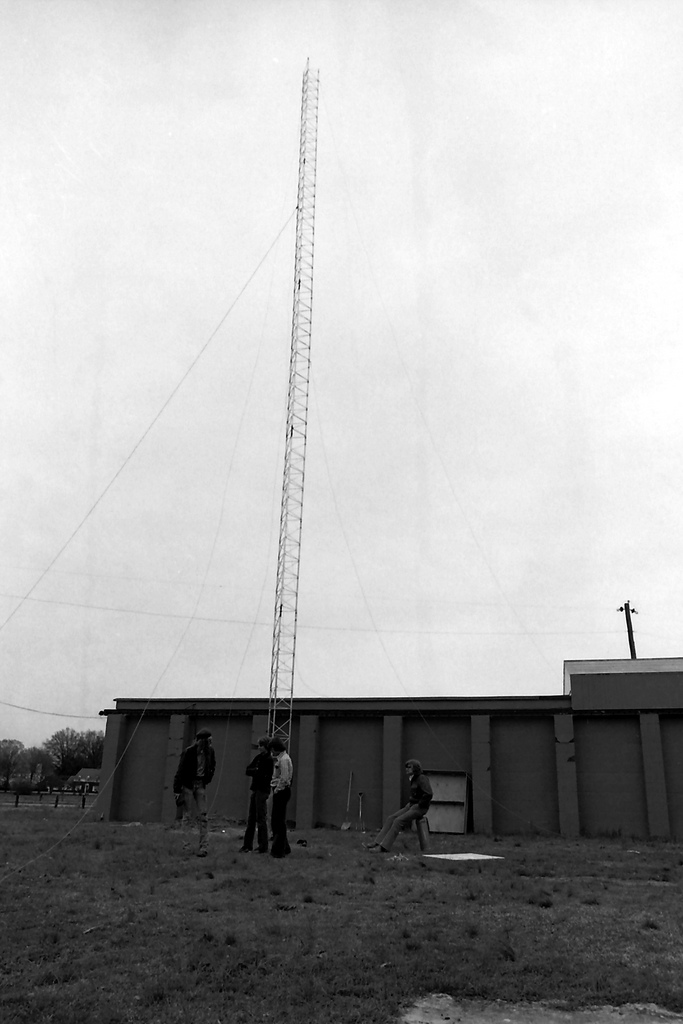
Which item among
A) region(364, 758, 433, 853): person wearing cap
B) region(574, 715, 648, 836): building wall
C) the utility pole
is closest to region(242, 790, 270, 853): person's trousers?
region(364, 758, 433, 853): person wearing cap

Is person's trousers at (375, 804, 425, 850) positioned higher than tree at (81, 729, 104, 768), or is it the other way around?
tree at (81, 729, 104, 768)

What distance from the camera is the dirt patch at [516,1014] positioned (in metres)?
4.83

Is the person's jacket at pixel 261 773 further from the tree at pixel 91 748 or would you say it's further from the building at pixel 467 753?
the tree at pixel 91 748

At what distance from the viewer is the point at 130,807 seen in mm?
27438

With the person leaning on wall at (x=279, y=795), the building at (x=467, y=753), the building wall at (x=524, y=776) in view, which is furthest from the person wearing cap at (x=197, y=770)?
the building wall at (x=524, y=776)

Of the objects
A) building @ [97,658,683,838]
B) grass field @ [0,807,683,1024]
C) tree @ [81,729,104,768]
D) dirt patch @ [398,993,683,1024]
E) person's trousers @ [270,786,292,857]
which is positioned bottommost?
dirt patch @ [398,993,683,1024]

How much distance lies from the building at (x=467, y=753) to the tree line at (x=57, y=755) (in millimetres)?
76786

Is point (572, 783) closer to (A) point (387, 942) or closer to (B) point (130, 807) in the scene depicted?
(B) point (130, 807)

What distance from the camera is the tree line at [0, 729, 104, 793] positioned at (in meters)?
102

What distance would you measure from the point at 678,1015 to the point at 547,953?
1.33 m

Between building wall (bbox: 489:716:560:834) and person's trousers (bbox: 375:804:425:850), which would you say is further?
building wall (bbox: 489:716:560:834)

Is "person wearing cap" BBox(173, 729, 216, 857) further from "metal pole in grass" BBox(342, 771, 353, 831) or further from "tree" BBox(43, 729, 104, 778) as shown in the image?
"tree" BBox(43, 729, 104, 778)

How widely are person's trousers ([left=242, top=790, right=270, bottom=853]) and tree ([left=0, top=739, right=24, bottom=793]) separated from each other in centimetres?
7357

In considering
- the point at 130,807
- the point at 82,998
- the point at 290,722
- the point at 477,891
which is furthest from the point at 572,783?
the point at 82,998
